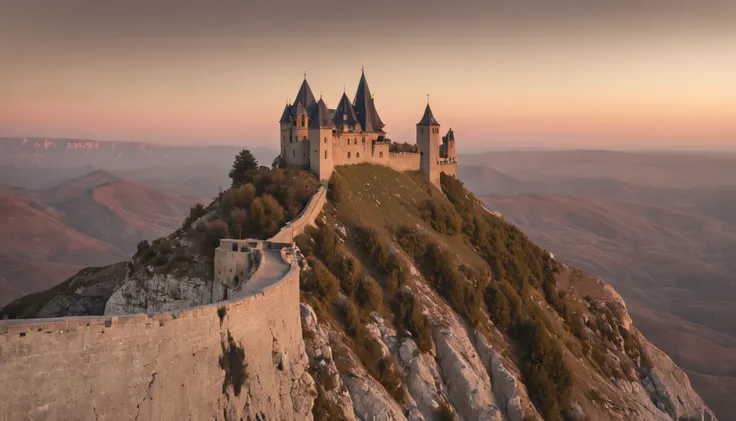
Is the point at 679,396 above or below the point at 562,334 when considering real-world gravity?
below

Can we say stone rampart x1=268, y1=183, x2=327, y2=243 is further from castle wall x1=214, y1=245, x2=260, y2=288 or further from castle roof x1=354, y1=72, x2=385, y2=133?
castle roof x1=354, y1=72, x2=385, y2=133

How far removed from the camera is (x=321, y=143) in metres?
62.2

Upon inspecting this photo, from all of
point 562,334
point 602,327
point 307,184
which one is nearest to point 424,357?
point 307,184

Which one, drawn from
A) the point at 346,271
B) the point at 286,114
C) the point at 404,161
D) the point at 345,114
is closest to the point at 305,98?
the point at 286,114

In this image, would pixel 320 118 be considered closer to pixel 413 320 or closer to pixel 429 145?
pixel 429 145

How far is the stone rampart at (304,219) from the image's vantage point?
47478 mm

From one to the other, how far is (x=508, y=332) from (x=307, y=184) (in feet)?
67.7

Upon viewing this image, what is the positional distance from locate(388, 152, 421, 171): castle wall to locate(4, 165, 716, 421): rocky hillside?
66.8 inches

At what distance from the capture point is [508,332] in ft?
193

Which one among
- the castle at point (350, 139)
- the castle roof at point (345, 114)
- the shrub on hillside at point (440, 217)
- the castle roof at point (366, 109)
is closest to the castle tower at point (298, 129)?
the castle at point (350, 139)

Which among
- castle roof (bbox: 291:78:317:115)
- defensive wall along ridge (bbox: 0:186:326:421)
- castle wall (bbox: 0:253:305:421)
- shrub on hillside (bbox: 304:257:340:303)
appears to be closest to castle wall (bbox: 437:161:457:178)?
castle roof (bbox: 291:78:317:115)

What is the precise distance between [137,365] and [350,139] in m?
49.1

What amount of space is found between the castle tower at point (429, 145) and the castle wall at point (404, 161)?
0.89 metres

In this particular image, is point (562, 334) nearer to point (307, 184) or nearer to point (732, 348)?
point (307, 184)
